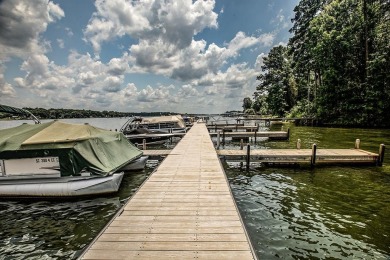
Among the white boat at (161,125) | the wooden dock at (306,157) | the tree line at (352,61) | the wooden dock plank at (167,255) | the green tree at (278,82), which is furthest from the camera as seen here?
the green tree at (278,82)

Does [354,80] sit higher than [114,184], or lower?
higher

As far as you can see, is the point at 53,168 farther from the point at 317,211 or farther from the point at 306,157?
the point at 306,157

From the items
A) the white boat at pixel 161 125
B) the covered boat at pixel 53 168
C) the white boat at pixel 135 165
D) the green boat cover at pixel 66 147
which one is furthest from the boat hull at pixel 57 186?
the white boat at pixel 161 125

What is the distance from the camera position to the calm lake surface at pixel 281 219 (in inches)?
275

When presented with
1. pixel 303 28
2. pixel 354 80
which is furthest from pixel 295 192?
pixel 303 28

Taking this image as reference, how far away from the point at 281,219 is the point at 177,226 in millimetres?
4881

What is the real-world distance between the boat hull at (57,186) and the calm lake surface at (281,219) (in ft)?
1.23

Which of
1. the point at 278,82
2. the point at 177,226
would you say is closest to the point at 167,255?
the point at 177,226

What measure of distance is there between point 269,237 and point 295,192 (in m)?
4.77

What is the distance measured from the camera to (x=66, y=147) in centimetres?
1088

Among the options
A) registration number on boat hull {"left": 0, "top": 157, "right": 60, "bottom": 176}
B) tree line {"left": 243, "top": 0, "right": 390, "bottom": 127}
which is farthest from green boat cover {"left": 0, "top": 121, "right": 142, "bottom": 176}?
tree line {"left": 243, "top": 0, "right": 390, "bottom": 127}

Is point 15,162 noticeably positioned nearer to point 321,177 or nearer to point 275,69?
point 321,177

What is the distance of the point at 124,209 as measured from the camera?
6.57 meters

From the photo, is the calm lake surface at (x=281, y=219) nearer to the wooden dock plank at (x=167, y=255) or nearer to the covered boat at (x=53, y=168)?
the covered boat at (x=53, y=168)
